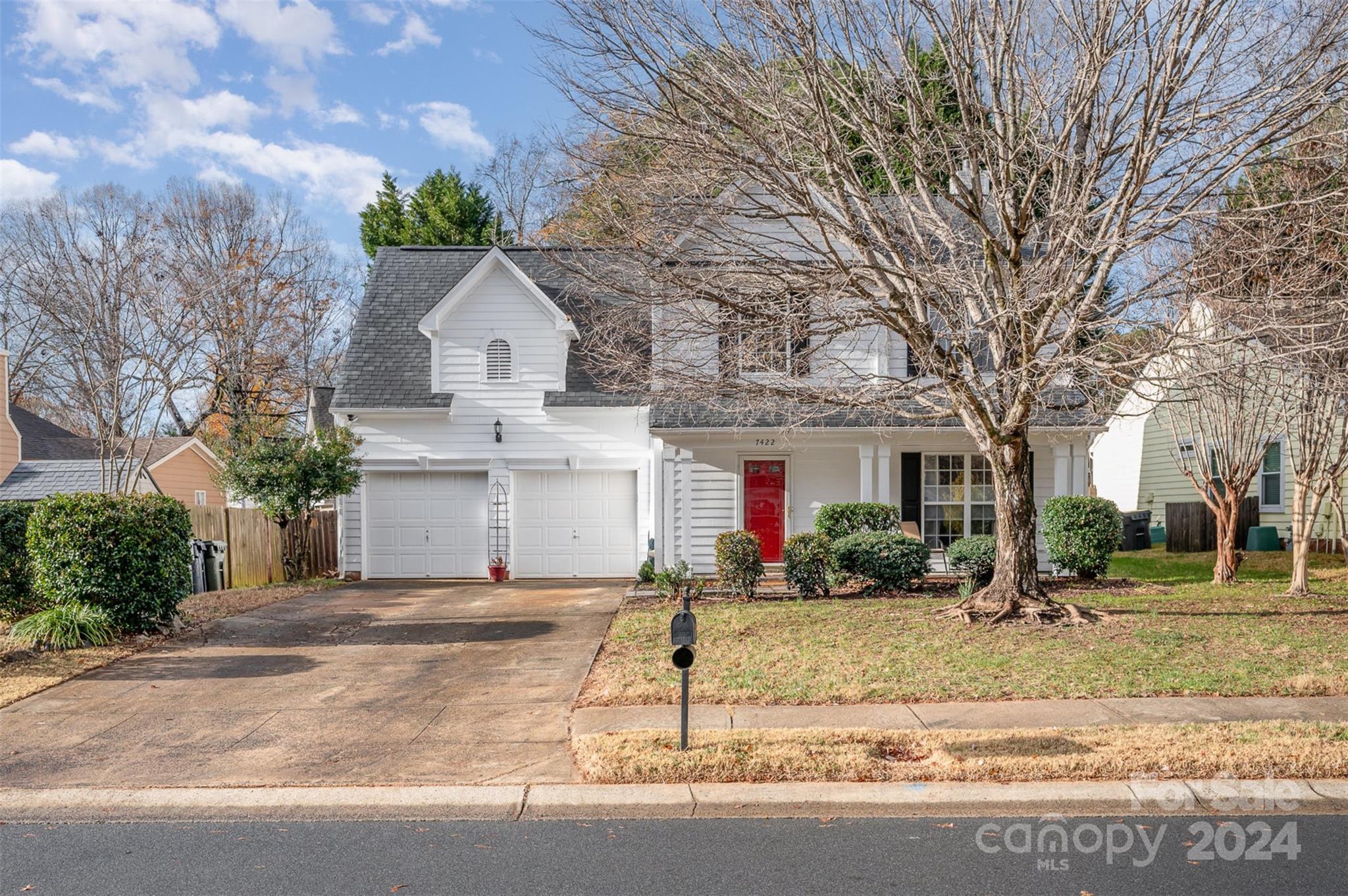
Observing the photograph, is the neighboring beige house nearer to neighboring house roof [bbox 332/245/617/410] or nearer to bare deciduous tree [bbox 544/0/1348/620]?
neighboring house roof [bbox 332/245/617/410]

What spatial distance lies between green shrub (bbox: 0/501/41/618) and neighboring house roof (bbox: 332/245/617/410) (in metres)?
6.57

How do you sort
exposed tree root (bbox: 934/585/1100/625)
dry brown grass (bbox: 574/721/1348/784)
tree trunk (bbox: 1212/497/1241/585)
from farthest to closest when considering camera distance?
tree trunk (bbox: 1212/497/1241/585) → exposed tree root (bbox: 934/585/1100/625) → dry brown grass (bbox: 574/721/1348/784)

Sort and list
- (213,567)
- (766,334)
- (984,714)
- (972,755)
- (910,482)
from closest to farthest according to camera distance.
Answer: (972,755)
(984,714)
(766,334)
(213,567)
(910,482)

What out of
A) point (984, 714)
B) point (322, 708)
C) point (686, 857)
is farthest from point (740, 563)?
point (686, 857)

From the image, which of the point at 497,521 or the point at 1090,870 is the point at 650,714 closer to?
the point at 1090,870

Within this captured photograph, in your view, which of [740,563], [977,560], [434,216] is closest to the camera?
[740,563]

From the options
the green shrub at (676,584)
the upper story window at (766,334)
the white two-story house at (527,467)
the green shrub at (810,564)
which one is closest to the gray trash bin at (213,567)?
the white two-story house at (527,467)

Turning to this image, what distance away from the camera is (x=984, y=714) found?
7.82 metres

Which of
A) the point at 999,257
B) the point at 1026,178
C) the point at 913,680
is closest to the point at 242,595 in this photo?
the point at 913,680

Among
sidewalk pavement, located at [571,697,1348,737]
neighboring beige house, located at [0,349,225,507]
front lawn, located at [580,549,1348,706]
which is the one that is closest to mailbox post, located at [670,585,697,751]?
sidewalk pavement, located at [571,697,1348,737]

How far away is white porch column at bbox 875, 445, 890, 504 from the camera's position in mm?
16656

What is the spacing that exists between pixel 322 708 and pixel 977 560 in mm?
9728

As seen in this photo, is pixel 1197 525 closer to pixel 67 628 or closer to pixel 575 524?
pixel 575 524

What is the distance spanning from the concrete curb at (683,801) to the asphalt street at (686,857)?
133 millimetres
